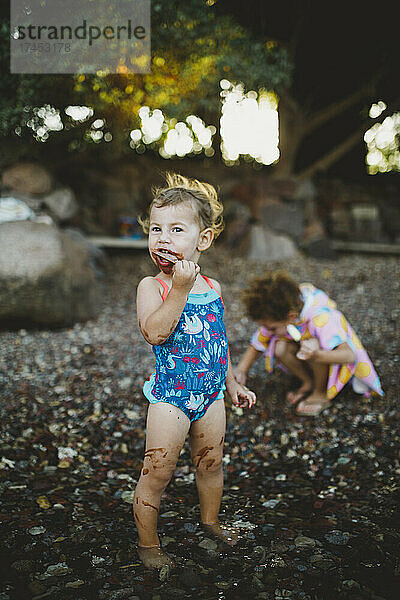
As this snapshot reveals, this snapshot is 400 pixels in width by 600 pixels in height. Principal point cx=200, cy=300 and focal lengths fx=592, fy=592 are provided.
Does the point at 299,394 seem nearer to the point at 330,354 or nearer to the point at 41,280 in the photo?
the point at 330,354

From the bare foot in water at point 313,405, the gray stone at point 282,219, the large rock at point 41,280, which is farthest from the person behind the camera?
the gray stone at point 282,219

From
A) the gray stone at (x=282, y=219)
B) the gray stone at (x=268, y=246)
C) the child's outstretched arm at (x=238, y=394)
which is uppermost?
the gray stone at (x=282, y=219)

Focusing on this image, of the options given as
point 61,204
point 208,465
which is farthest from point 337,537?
point 61,204

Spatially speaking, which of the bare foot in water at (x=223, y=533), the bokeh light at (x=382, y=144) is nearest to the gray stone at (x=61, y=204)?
the bokeh light at (x=382, y=144)

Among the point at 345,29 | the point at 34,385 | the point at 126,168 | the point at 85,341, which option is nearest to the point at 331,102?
the point at 345,29

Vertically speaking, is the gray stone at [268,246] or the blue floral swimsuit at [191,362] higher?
the gray stone at [268,246]

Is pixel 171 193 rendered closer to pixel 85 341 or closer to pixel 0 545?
pixel 0 545

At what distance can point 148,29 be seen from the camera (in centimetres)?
516

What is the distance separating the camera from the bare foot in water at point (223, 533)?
219 centimetres

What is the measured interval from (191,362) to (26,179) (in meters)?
5.61

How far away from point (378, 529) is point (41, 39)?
175 inches

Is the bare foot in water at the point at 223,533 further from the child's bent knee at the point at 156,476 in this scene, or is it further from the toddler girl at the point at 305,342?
the toddler girl at the point at 305,342

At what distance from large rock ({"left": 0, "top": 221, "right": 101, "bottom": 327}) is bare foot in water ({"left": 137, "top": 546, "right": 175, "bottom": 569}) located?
10.6 feet

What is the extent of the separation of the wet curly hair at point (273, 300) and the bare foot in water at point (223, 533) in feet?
3.93
